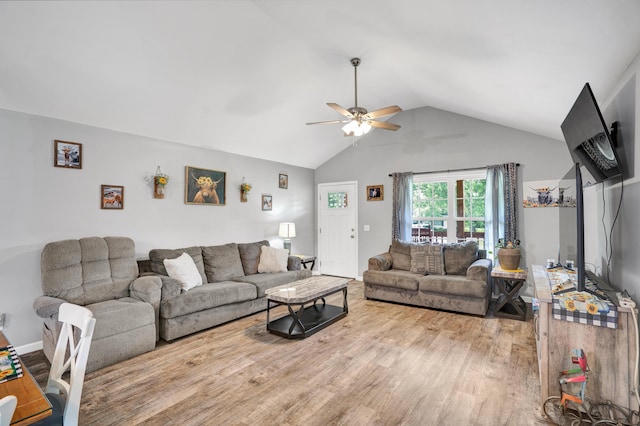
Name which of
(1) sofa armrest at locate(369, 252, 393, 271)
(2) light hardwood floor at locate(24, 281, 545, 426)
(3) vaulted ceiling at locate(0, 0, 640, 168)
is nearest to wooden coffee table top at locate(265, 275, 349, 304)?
(2) light hardwood floor at locate(24, 281, 545, 426)

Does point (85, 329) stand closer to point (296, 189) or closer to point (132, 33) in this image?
point (132, 33)

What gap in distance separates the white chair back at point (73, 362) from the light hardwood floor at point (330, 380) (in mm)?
722

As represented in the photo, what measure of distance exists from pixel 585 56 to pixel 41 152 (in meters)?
4.81

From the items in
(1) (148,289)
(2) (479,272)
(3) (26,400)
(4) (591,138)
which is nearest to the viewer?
(3) (26,400)

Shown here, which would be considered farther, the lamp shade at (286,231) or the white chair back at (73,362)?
the lamp shade at (286,231)

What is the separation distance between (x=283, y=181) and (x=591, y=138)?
4734 millimetres

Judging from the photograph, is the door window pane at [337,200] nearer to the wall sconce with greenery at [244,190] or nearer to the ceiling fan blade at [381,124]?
the wall sconce with greenery at [244,190]

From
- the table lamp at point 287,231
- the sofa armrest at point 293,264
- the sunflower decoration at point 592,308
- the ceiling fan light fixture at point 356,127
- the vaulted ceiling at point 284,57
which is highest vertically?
the vaulted ceiling at point 284,57

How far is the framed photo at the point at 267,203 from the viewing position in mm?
5768

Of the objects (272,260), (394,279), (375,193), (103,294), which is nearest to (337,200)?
(375,193)

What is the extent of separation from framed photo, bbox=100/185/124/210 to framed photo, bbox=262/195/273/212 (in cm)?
235

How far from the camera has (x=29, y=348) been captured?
10.3 ft

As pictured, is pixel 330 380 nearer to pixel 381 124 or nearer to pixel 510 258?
pixel 381 124

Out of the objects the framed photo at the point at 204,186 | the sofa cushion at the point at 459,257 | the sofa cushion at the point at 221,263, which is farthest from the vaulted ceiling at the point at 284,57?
the sofa cushion at the point at 459,257
